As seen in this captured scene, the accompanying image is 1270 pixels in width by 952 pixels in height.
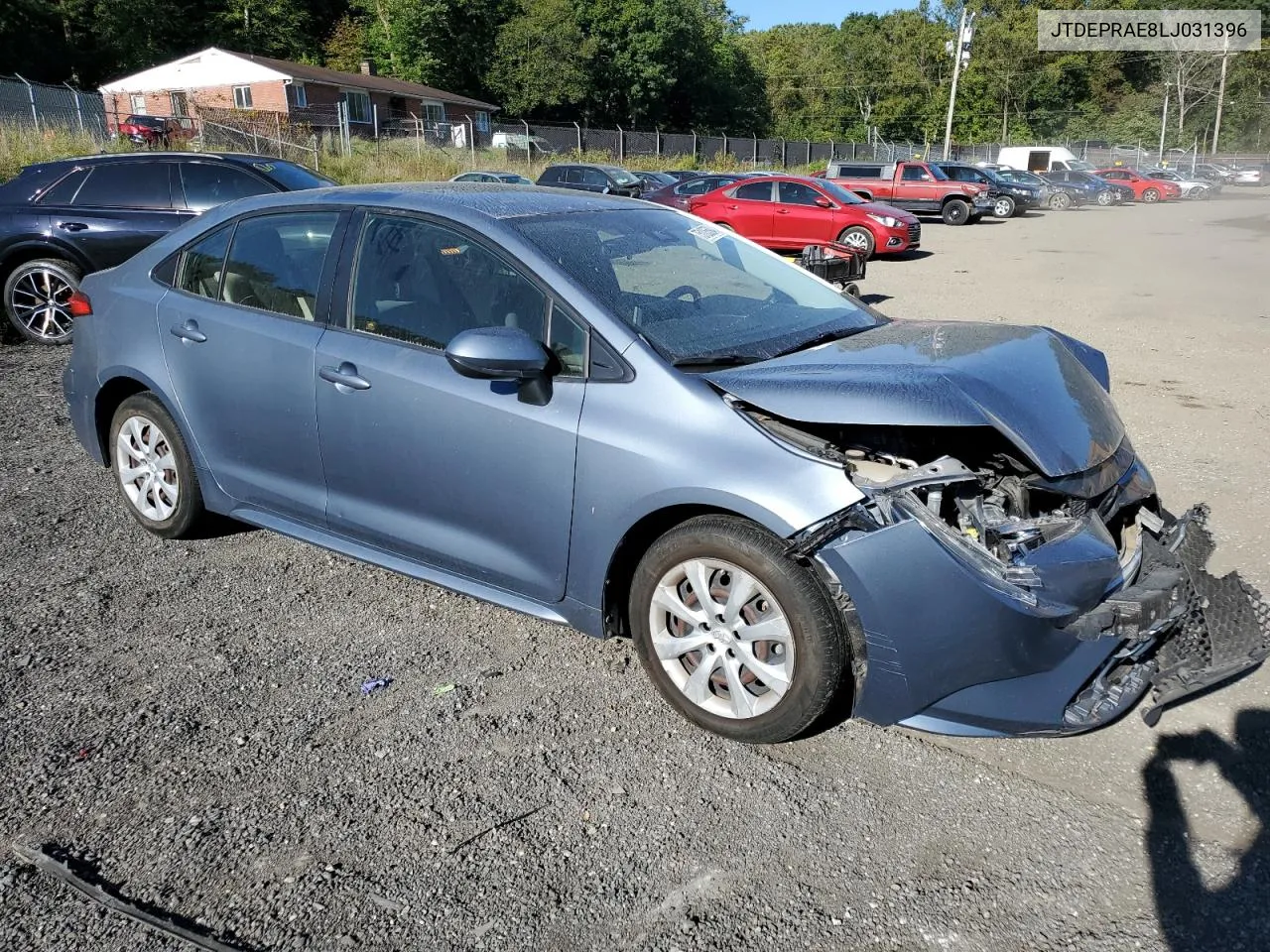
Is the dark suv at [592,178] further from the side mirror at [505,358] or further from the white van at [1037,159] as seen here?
the white van at [1037,159]

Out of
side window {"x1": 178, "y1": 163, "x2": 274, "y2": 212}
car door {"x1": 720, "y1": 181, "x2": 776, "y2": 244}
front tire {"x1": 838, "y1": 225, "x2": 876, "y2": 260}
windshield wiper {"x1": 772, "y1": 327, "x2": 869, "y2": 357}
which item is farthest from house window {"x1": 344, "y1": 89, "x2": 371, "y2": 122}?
windshield wiper {"x1": 772, "y1": 327, "x2": 869, "y2": 357}

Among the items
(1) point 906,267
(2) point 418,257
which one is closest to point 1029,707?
(2) point 418,257

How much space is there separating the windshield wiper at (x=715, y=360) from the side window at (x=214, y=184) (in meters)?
6.87

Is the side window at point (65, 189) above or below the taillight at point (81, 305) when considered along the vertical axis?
above

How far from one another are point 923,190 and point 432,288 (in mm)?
28010

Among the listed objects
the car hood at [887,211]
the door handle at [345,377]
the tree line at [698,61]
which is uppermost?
the tree line at [698,61]

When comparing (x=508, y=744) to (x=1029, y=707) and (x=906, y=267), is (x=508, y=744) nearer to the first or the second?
(x=1029, y=707)

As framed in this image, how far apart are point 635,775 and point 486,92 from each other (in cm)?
6735

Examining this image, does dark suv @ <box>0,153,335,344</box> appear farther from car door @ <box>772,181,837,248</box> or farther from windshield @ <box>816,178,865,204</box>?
windshield @ <box>816,178,865,204</box>

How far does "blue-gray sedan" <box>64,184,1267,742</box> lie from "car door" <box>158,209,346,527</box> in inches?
0.5

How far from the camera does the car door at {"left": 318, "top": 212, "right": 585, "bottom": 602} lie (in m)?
3.24

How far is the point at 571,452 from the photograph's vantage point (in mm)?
3143

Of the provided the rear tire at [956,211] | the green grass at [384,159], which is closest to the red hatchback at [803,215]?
the green grass at [384,159]

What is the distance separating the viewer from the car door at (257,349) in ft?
12.6
